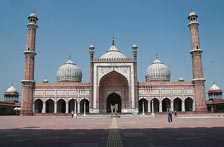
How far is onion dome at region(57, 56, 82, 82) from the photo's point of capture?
42.2m

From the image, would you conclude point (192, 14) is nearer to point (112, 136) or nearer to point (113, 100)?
point (113, 100)

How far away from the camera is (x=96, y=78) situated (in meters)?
34.4

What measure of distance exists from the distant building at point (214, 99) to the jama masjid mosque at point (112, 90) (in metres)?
6.44

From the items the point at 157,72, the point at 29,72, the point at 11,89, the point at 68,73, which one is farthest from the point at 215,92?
the point at 11,89

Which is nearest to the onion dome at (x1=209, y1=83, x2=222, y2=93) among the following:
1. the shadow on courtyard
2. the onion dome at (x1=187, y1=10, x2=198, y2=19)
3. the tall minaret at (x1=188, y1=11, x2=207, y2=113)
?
the tall minaret at (x1=188, y1=11, x2=207, y2=113)

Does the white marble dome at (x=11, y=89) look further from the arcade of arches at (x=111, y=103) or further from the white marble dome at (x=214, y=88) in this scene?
the white marble dome at (x=214, y=88)

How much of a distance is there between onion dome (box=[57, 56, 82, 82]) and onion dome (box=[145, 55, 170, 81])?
1307 cm

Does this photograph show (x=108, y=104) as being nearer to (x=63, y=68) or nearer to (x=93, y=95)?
(x=93, y=95)

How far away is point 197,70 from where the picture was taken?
35.2 meters

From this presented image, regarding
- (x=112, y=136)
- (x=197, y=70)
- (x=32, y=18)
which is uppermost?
(x=32, y=18)

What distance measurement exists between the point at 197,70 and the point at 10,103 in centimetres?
3315

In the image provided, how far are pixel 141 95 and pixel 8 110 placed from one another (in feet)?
80.1

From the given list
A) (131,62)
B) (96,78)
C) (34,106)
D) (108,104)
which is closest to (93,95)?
(96,78)

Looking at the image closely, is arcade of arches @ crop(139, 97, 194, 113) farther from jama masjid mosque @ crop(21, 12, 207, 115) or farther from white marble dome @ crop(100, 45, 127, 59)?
white marble dome @ crop(100, 45, 127, 59)
